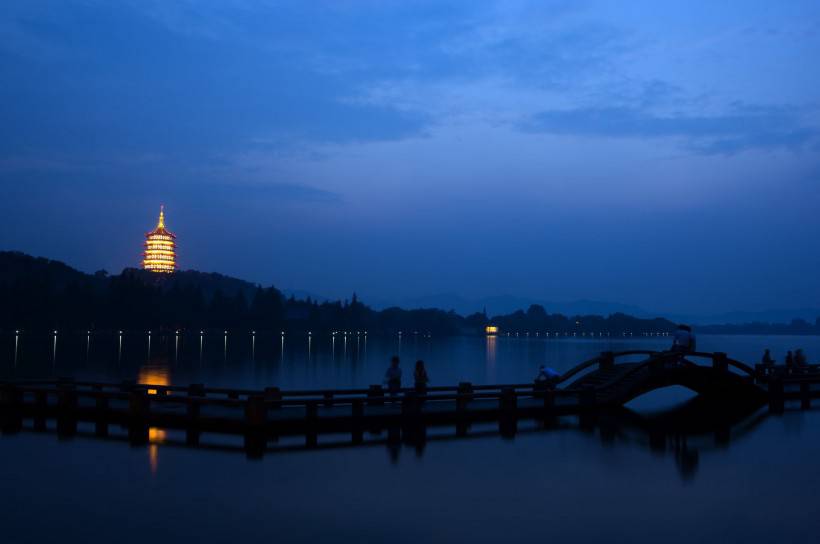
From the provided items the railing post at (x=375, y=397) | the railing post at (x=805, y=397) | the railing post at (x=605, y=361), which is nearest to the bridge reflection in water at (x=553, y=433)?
the railing post at (x=375, y=397)

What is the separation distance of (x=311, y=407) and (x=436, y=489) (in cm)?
802

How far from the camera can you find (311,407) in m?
23.2

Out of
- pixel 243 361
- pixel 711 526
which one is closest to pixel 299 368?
pixel 243 361

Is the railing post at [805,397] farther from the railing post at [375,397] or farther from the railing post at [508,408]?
the railing post at [375,397]

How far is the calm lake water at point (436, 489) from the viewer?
1276cm

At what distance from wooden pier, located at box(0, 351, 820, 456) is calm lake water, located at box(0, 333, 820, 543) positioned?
107 centimetres

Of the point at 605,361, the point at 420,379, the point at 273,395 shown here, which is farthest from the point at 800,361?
the point at 273,395

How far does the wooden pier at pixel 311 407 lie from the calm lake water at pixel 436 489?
1071 millimetres

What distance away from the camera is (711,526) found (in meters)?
13.4

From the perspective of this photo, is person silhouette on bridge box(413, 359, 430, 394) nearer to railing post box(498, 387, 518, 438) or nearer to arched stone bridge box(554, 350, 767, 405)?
railing post box(498, 387, 518, 438)

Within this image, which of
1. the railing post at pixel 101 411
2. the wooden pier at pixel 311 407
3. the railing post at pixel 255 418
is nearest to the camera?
the railing post at pixel 255 418

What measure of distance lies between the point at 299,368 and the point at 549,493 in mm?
70083

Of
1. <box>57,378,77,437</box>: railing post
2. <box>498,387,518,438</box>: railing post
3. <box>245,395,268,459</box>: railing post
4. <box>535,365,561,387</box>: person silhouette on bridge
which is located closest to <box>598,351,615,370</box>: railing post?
<box>535,365,561,387</box>: person silhouette on bridge

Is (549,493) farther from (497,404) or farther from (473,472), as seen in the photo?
(497,404)
